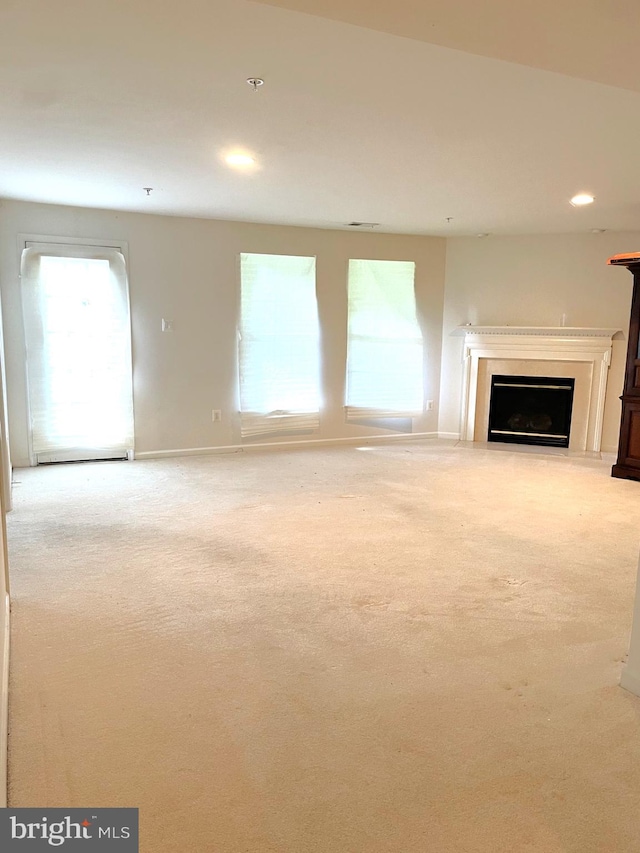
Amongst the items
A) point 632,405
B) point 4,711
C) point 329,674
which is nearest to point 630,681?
point 329,674

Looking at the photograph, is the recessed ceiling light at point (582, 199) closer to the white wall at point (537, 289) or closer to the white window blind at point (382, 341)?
the white wall at point (537, 289)

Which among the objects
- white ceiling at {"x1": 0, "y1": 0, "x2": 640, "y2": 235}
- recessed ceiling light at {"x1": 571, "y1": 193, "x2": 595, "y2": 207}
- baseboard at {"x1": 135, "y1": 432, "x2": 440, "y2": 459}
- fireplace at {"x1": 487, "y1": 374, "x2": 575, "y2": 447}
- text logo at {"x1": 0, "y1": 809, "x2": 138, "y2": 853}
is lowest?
text logo at {"x1": 0, "y1": 809, "x2": 138, "y2": 853}

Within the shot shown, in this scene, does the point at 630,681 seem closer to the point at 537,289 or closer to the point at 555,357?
the point at 555,357

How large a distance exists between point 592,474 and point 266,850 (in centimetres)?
481

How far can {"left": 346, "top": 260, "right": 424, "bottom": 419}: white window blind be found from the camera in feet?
21.4

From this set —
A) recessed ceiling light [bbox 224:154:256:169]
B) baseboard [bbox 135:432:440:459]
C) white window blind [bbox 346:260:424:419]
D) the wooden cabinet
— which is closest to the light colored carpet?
the wooden cabinet

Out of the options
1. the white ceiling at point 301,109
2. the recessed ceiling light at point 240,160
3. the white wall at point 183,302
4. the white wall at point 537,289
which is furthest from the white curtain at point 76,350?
the white wall at point 537,289

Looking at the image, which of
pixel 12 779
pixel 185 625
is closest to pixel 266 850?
pixel 12 779

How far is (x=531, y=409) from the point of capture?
6797 mm

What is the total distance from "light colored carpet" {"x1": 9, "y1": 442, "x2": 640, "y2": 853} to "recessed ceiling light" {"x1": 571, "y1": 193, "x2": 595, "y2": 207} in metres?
2.31

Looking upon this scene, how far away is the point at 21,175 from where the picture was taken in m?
4.10

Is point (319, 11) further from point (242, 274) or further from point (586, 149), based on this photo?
point (242, 274)

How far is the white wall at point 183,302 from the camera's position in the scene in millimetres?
5223

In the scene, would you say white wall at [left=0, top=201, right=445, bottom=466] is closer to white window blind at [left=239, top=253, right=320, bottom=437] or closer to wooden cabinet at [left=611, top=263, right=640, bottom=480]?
white window blind at [left=239, top=253, right=320, bottom=437]
